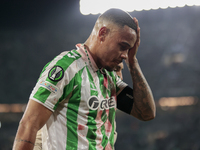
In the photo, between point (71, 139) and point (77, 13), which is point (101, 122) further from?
point (77, 13)

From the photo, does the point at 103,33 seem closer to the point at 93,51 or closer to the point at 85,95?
the point at 93,51

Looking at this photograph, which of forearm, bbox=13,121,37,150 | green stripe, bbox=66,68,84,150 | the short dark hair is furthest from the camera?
the short dark hair

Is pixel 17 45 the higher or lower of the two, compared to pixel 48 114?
lower

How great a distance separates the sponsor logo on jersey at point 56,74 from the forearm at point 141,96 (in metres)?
0.44

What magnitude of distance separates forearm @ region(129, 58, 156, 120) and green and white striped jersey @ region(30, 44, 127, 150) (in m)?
0.22

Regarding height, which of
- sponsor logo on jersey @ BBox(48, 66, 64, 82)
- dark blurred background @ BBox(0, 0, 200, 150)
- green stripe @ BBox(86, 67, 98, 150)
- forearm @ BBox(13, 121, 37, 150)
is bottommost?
dark blurred background @ BBox(0, 0, 200, 150)

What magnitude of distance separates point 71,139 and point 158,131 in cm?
686

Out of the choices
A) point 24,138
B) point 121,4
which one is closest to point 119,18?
point 24,138

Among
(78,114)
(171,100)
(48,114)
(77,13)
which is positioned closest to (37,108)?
(48,114)

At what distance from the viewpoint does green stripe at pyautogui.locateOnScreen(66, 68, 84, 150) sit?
92 cm

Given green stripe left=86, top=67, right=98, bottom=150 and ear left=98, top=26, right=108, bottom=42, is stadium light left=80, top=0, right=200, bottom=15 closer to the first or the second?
ear left=98, top=26, right=108, bottom=42

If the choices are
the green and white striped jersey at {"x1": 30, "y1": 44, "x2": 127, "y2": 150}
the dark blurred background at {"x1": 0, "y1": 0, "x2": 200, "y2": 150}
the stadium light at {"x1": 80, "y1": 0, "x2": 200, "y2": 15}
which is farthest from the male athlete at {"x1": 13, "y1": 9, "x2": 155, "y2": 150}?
the dark blurred background at {"x1": 0, "y1": 0, "x2": 200, "y2": 150}

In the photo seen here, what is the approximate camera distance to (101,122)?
1.03 meters

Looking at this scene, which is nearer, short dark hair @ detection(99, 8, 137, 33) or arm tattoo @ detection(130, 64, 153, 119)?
short dark hair @ detection(99, 8, 137, 33)
